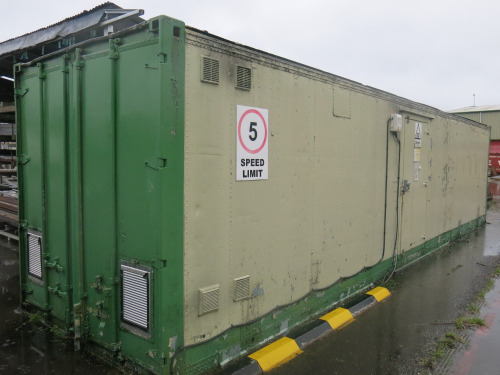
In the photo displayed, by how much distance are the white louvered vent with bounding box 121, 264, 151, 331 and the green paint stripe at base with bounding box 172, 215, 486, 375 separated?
0.46 metres

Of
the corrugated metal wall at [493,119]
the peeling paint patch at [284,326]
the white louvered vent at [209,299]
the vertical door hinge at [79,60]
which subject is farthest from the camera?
the corrugated metal wall at [493,119]

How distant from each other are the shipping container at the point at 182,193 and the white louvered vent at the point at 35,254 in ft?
0.11

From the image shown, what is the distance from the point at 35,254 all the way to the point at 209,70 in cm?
311

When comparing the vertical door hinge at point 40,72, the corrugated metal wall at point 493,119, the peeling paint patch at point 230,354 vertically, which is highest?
the corrugated metal wall at point 493,119

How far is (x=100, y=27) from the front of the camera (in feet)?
13.9

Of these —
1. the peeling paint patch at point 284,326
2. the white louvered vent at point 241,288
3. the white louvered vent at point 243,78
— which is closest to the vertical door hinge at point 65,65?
the white louvered vent at point 243,78

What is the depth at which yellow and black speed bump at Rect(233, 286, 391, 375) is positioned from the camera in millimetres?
3948

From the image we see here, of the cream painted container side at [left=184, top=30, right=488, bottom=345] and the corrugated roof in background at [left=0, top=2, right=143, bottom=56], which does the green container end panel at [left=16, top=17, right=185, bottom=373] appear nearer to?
the cream painted container side at [left=184, top=30, right=488, bottom=345]

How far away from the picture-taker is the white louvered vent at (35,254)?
4.67 m

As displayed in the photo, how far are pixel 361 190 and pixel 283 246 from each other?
196 centimetres

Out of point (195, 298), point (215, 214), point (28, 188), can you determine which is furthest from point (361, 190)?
point (28, 188)

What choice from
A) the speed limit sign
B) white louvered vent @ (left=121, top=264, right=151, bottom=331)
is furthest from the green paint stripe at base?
the speed limit sign

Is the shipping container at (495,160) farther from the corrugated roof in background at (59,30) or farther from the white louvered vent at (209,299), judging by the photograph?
the corrugated roof in background at (59,30)

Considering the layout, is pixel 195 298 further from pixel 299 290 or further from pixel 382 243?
pixel 382 243
